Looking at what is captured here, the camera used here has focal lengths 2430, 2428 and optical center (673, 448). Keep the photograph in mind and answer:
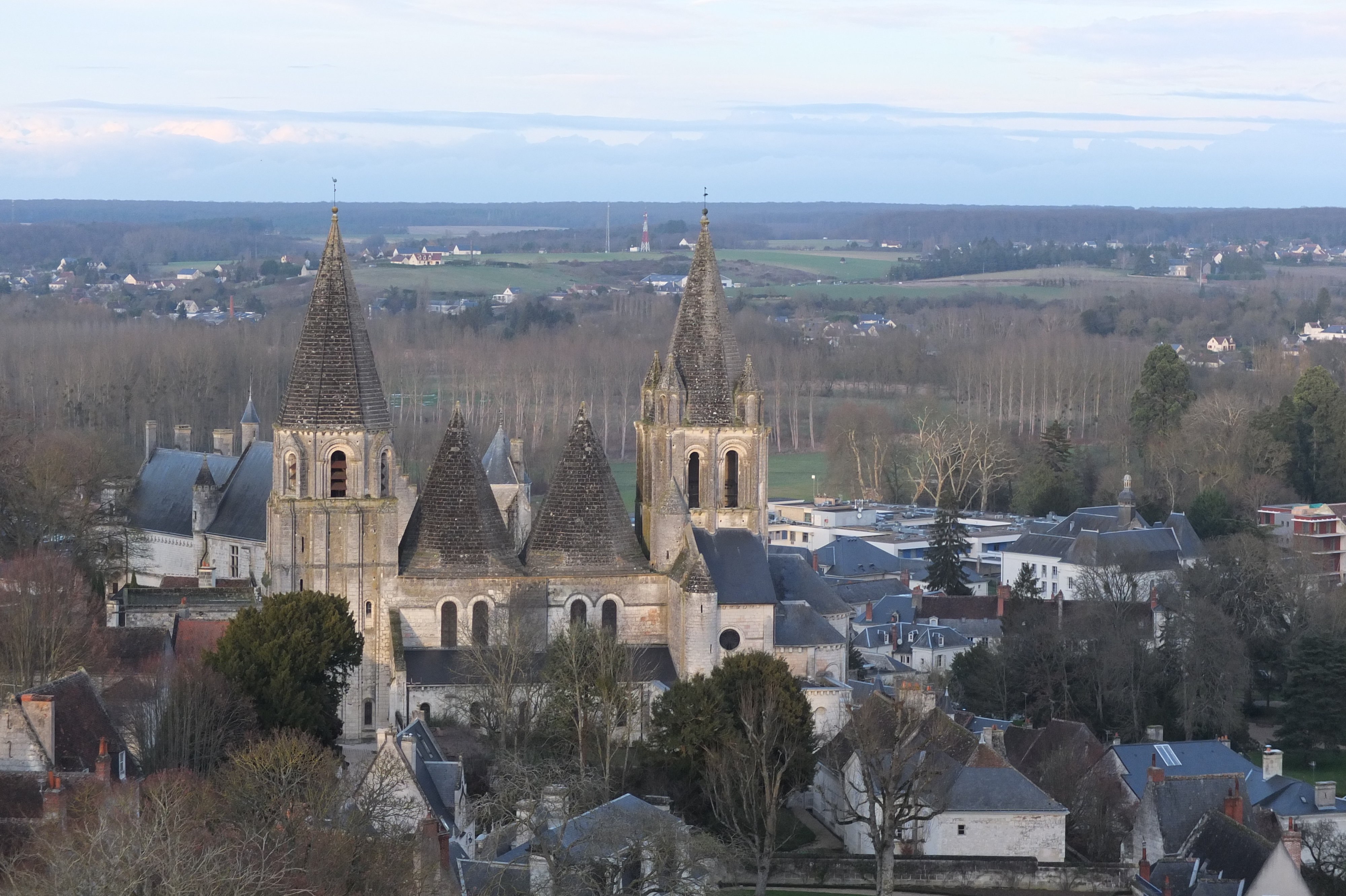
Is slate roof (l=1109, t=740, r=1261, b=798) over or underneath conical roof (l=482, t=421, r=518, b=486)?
underneath

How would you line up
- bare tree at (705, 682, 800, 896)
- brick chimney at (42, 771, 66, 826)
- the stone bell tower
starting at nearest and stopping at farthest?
brick chimney at (42, 771, 66, 826), bare tree at (705, 682, 800, 896), the stone bell tower

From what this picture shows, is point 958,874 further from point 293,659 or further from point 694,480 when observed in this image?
point 293,659

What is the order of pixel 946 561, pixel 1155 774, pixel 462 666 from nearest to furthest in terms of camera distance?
1. pixel 1155 774
2. pixel 462 666
3. pixel 946 561

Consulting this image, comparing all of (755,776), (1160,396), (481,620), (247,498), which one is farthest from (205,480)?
(1160,396)

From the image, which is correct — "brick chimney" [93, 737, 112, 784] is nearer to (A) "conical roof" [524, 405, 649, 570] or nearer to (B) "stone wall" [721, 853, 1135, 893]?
(B) "stone wall" [721, 853, 1135, 893]

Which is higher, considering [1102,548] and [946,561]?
[1102,548]

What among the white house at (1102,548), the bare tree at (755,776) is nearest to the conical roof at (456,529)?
the bare tree at (755,776)

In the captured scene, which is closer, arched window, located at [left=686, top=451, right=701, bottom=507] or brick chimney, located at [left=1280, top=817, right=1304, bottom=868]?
brick chimney, located at [left=1280, top=817, right=1304, bottom=868]

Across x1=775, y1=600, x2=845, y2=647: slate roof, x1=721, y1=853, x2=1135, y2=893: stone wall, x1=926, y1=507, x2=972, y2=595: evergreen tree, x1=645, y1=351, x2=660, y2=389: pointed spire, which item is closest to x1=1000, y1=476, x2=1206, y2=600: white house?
x1=926, y1=507, x2=972, y2=595: evergreen tree
